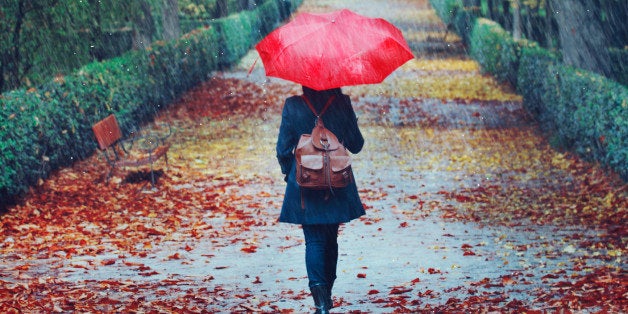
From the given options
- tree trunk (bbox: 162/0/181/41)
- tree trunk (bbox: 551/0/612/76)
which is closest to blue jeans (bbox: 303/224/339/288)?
tree trunk (bbox: 551/0/612/76)

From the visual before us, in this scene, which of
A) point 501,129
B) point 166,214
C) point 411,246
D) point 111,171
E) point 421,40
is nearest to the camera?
point 411,246

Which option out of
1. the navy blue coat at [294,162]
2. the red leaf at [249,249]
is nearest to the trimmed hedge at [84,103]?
the red leaf at [249,249]

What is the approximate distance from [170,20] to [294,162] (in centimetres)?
1900

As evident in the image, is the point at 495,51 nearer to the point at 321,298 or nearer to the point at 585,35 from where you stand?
the point at 585,35

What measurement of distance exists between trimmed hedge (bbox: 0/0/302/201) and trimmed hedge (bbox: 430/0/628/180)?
22.8 ft

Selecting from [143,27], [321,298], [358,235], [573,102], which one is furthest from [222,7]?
[321,298]

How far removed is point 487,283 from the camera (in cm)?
677

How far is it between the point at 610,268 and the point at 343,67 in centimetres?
318

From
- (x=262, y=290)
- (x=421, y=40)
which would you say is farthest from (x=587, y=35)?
(x=421, y=40)

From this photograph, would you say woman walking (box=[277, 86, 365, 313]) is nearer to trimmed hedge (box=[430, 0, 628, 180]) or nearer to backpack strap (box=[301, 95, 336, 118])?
backpack strap (box=[301, 95, 336, 118])

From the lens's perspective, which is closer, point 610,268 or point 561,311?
point 561,311

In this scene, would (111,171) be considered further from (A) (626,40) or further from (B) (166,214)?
(A) (626,40)

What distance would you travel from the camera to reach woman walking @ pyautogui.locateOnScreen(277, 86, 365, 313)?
546 cm

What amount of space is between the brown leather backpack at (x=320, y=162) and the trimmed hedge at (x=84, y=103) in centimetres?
527
